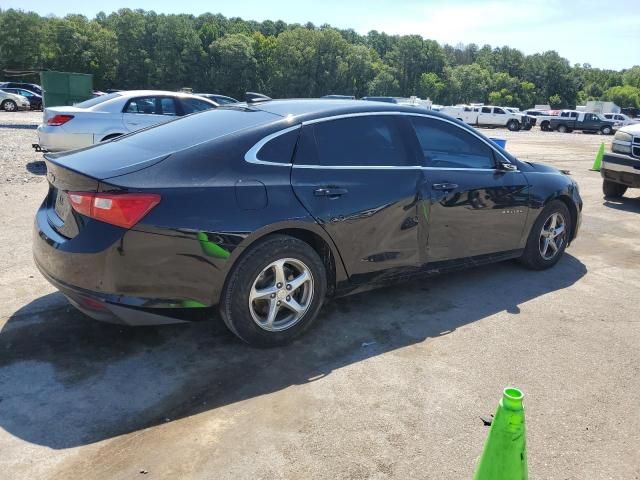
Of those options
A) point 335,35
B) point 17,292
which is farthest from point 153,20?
point 17,292

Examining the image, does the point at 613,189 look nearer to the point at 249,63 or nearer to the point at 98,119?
the point at 98,119

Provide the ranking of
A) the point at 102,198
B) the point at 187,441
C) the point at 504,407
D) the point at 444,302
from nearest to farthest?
the point at 504,407, the point at 187,441, the point at 102,198, the point at 444,302

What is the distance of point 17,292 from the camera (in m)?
4.38

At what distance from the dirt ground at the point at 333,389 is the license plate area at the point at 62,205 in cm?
87

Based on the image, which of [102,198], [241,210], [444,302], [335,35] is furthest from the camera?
[335,35]

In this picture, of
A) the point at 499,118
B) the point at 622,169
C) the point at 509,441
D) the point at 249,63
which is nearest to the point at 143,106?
the point at 622,169

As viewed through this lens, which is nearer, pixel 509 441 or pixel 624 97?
pixel 509 441

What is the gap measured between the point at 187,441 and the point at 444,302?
8.64 ft

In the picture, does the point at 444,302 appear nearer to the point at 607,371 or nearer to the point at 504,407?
the point at 607,371

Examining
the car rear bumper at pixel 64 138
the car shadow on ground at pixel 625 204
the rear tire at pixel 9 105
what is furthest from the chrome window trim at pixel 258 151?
the rear tire at pixel 9 105

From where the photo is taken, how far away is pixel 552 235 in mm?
5547

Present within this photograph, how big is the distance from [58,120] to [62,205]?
6.86 meters

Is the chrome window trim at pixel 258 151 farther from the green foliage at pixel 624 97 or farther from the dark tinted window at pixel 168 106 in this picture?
the green foliage at pixel 624 97

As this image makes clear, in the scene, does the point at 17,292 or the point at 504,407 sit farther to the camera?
the point at 17,292
